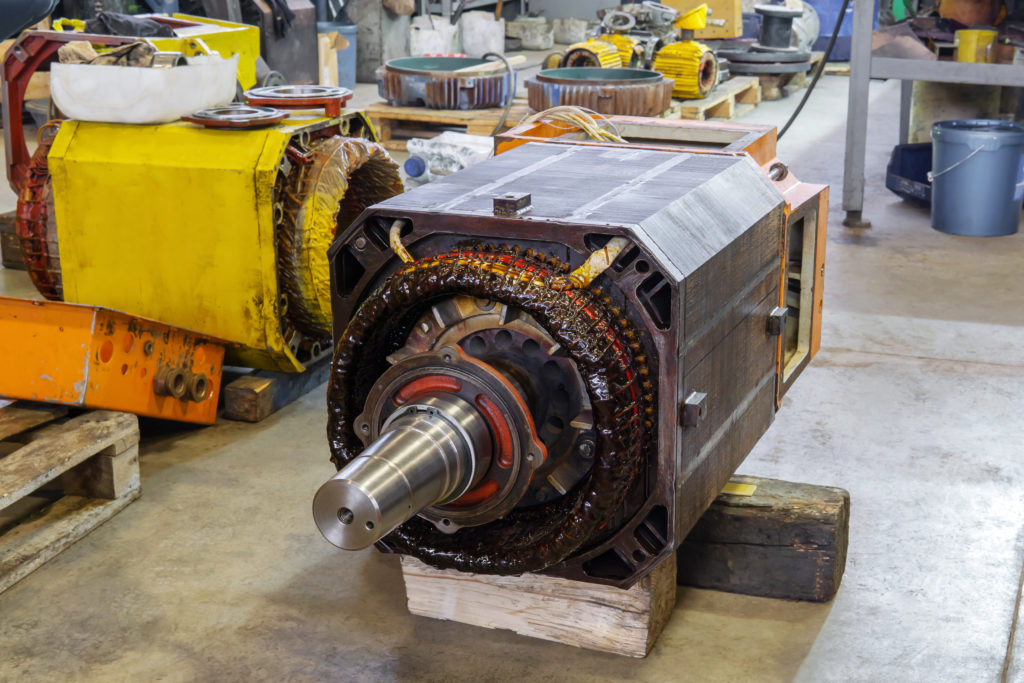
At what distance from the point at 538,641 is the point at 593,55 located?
482cm

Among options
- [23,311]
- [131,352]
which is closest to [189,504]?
[131,352]

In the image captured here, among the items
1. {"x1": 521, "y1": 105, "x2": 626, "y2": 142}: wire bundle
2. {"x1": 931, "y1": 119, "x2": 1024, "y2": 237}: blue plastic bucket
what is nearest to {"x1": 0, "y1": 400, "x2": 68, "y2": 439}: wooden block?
{"x1": 521, "y1": 105, "x2": 626, "y2": 142}: wire bundle

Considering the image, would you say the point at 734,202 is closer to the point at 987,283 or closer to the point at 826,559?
the point at 826,559

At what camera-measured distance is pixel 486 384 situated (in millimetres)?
1848

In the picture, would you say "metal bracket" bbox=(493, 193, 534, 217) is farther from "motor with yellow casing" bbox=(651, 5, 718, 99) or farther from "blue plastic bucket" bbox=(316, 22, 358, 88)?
"blue plastic bucket" bbox=(316, 22, 358, 88)

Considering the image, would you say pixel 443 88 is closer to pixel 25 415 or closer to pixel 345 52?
pixel 345 52

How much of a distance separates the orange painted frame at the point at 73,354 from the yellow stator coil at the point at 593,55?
4.11 metres

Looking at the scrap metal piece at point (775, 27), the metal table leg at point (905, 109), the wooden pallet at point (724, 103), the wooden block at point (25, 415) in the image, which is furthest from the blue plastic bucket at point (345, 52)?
the wooden block at point (25, 415)

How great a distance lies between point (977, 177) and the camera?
4973 mm

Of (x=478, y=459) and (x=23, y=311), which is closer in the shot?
(x=478, y=459)

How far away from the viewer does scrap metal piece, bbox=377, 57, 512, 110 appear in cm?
629

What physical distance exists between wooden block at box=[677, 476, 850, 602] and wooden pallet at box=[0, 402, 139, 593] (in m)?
1.30

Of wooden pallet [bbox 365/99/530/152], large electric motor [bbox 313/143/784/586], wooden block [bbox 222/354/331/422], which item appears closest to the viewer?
large electric motor [bbox 313/143/784/586]

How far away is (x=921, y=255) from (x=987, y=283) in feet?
1.42
